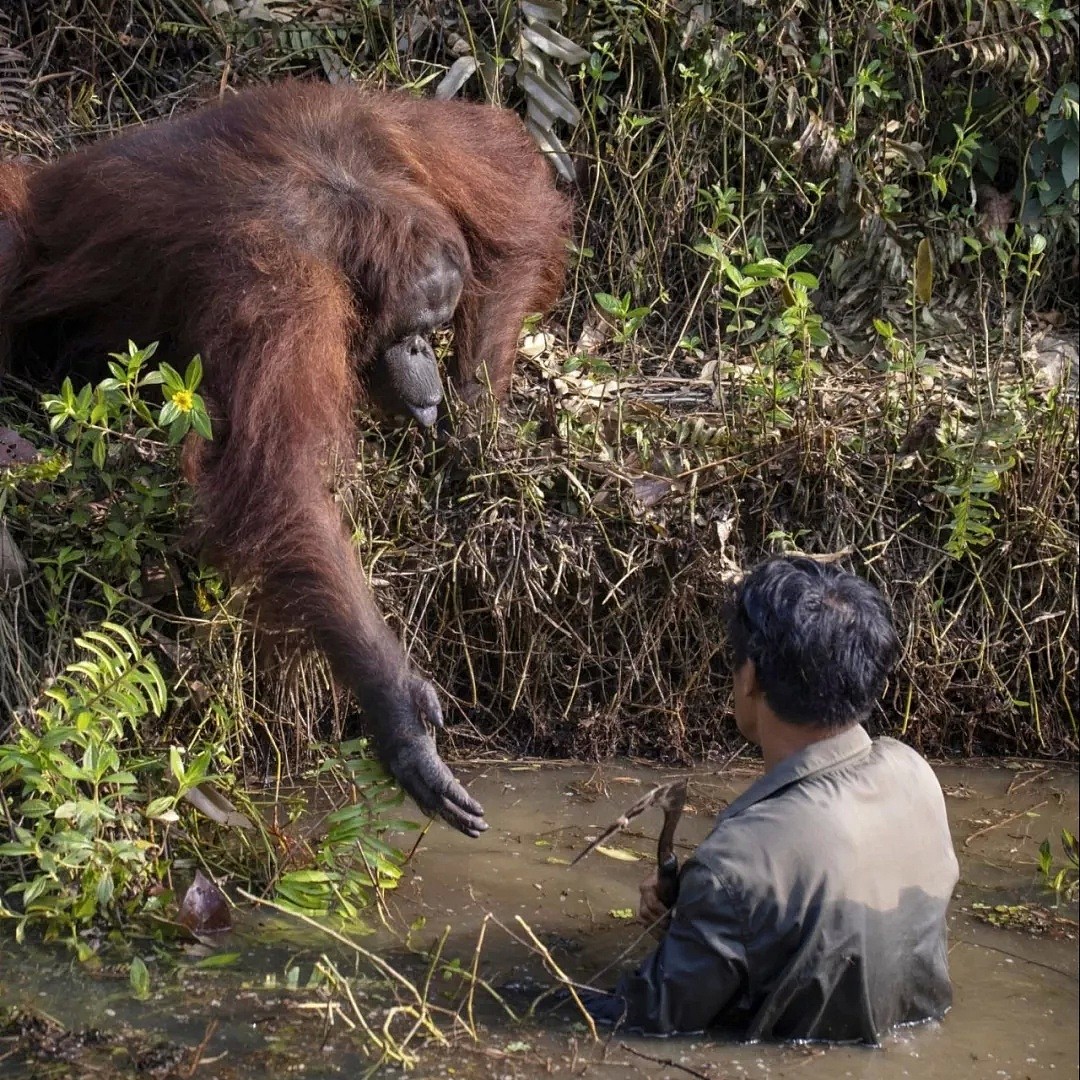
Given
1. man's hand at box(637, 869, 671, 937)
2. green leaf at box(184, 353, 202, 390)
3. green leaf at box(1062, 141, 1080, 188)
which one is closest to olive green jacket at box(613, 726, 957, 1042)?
man's hand at box(637, 869, 671, 937)

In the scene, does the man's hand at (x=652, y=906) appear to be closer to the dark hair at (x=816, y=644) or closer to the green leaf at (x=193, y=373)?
the dark hair at (x=816, y=644)

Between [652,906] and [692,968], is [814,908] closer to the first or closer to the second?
[692,968]

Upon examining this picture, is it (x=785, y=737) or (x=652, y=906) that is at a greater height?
(x=785, y=737)

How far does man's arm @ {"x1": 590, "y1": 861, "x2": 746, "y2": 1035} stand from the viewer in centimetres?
244

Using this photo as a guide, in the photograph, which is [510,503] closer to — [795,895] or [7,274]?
[7,274]

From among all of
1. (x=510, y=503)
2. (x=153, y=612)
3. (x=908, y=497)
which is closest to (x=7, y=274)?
(x=153, y=612)

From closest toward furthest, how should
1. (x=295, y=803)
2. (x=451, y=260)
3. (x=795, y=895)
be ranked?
(x=795, y=895) < (x=295, y=803) < (x=451, y=260)

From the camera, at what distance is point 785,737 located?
8.64 ft

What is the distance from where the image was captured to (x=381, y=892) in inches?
126

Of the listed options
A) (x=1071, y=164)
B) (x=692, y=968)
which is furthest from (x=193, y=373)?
(x=1071, y=164)

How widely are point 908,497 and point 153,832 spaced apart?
7.14 ft

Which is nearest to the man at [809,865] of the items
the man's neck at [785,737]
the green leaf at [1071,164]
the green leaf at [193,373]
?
the man's neck at [785,737]

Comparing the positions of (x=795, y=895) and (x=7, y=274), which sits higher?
(x=7, y=274)

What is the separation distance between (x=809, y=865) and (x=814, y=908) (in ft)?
0.22
